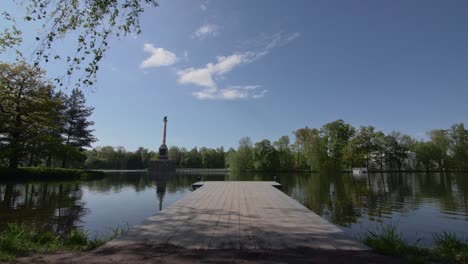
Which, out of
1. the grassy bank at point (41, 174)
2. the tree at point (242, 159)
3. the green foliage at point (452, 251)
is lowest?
the green foliage at point (452, 251)

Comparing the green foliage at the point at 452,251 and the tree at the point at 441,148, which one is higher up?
the tree at the point at 441,148

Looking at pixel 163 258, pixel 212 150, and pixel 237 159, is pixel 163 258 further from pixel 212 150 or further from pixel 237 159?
pixel 212 150

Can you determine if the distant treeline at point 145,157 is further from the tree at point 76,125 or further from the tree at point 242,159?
the tree at point 76,125

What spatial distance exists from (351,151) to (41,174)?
5212 cm

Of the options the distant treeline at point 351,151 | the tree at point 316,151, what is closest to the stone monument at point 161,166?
the distant treeline at point 351,151

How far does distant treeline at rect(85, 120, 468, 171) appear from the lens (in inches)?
2318

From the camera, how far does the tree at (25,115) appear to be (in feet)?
76.9

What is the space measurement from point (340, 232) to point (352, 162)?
60.2 m

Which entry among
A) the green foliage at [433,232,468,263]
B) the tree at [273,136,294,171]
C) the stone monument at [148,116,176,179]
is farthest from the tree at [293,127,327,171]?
the green foliage at [433,232,468,263]

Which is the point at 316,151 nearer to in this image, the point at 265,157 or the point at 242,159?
the point at 265,157

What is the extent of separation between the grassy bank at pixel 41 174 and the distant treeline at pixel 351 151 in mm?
22486

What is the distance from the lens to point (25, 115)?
24297mm

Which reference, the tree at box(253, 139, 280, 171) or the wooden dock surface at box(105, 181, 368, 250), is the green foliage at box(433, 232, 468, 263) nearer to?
the wooden dock surface at box(105, 181, 368, 250)

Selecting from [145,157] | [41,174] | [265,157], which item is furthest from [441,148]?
[145,157]
